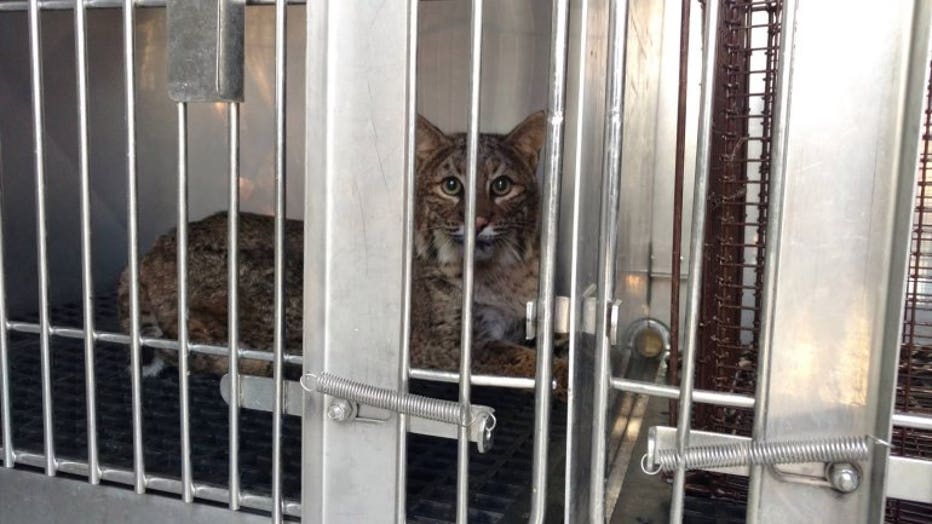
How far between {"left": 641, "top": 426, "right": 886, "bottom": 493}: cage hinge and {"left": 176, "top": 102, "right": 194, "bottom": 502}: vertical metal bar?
0.64m

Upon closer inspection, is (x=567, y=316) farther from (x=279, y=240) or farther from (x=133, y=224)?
(x=133, y=224)

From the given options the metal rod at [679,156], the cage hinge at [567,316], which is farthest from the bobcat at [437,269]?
the cage hinge at [567,316]

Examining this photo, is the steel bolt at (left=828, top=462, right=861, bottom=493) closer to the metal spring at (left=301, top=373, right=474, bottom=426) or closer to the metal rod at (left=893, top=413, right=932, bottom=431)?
the metal rod at (left=893, top=413, right=932, bottom=431)

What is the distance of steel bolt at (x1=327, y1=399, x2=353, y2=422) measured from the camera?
1020mm

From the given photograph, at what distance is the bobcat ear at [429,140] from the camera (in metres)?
2.11

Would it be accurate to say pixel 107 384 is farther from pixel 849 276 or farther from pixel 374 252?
pixel 849 276

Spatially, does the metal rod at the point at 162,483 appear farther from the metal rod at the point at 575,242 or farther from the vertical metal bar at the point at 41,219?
the metal rod at the point at 575,242

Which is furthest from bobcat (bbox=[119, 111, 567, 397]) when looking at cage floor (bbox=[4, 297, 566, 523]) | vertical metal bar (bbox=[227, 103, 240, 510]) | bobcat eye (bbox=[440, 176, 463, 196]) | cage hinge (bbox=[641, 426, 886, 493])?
cage hinge (bbox=[641, 426, 886, 493])

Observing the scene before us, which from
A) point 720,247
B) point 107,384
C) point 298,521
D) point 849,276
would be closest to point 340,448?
point 298,521

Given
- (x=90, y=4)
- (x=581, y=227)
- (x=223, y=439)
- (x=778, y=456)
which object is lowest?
(x=223, y=439)

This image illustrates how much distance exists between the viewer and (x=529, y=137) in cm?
213

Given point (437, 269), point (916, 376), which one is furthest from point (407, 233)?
point (437, 269)

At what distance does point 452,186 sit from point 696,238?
1.32 metres

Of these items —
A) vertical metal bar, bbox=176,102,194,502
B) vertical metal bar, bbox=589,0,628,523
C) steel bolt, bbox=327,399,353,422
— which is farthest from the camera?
vertical metal bar, bbox=176,102,194,502
